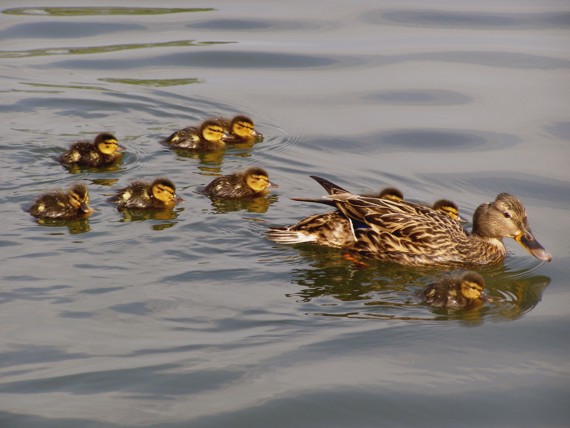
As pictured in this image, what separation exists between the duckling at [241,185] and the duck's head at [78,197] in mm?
885

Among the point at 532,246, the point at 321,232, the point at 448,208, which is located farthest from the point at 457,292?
the point at 448,208

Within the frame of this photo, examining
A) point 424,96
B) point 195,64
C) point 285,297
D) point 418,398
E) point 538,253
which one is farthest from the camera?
point 195,64

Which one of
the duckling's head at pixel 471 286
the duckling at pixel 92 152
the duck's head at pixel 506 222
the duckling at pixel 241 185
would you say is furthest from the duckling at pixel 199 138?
the duckling's head at pixel 471 286

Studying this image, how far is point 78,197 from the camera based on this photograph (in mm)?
6777

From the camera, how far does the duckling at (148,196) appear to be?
6.98m

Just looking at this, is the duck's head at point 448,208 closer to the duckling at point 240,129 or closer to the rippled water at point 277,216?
the rippled water at point 277,216

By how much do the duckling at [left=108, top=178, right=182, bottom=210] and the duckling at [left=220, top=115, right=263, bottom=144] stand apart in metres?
1.49

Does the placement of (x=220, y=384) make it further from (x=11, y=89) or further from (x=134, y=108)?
(x=11, y=89)

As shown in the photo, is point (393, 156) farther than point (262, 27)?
No

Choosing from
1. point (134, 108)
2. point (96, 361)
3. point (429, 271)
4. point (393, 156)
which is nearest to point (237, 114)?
point (134, 108)

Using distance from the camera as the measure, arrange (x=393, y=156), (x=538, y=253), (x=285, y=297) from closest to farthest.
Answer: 1. (x=285, y=297)
2. (x=538, y=253)
3. (x=393, y=156)

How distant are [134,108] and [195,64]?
1665mm

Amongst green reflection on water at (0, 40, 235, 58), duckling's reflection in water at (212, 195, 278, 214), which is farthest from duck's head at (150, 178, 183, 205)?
green reflection on water at (0, 40, 235, 58)

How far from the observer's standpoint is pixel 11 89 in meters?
9.44
